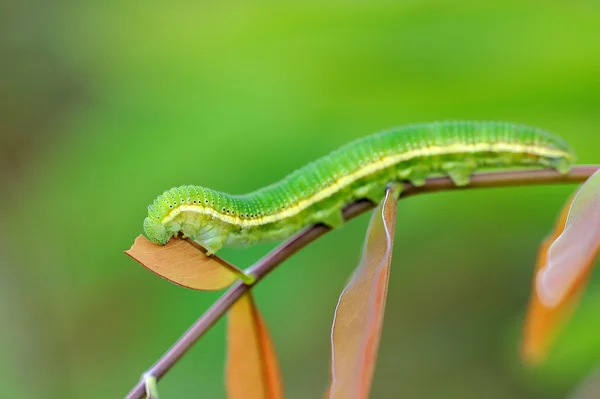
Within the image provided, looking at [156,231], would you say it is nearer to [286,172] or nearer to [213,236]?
[213,236]

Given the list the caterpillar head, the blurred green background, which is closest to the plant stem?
the caterpillar head

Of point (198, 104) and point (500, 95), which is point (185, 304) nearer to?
point (198, 104)

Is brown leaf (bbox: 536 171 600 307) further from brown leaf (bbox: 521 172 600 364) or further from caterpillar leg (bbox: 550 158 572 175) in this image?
caterpillar leg (bbox: 550 158 572 175)

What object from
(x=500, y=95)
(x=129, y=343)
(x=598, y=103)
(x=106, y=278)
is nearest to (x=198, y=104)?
(x=106, y=278)

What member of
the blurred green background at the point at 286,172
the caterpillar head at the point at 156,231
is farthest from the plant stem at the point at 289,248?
the blurred green background at the point at 286,172

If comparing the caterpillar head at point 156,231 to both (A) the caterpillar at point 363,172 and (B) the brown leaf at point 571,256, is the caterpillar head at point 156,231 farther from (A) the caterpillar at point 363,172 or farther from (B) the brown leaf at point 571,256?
(B) the brown leaf at point 571,256
